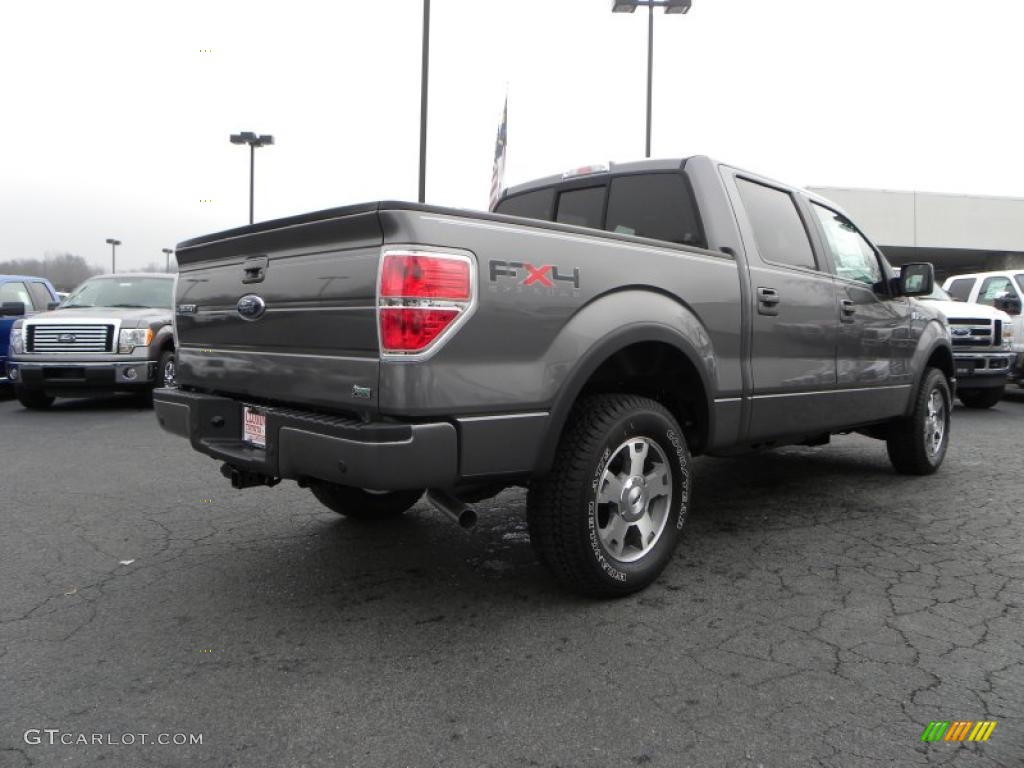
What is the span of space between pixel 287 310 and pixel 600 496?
1.46 meters

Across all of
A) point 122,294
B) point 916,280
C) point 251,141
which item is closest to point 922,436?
point 916,280

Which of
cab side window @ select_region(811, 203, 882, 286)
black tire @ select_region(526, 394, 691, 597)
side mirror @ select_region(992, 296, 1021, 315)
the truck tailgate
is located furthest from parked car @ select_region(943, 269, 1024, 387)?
the truck tailgate

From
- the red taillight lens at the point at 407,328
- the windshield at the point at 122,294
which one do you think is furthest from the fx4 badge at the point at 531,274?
the windshield at the point at 122,294

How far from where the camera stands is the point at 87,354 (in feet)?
30.8

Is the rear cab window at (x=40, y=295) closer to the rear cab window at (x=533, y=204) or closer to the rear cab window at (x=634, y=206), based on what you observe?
the rear cab window at (x=533, y=204)

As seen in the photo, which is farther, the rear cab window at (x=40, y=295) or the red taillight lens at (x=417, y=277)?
the rear cab window at (x=40, y=295)

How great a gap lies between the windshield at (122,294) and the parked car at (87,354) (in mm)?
651

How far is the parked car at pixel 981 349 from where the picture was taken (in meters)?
9.95

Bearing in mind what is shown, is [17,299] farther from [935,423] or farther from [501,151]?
[935,423]

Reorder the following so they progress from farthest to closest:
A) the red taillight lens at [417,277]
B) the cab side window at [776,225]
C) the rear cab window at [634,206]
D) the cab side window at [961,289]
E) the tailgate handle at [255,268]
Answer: the cab side window at [961,289] → the cab side window at [776,225] → the rear cab window at [634,206] → the tailgate handle at [255,268] → the red taillight lens at [417,277]

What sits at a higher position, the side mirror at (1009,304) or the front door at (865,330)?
the side mirror at (1009,304)

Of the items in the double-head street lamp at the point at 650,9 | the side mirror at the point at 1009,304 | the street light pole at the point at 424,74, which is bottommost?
the side mirror at the point at 1009,304

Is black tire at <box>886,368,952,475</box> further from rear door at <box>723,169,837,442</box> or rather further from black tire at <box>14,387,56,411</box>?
black tire at <box>14,387,56,411</box>

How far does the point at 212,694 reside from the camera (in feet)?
8.06
